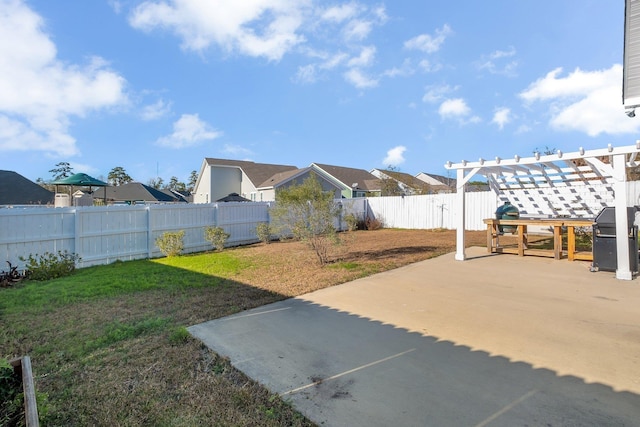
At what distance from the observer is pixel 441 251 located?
962cm

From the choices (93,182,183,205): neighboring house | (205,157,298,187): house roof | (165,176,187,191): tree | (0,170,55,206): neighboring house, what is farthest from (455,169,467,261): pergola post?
(165,176,187,191): tree

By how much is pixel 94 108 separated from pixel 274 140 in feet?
42.5

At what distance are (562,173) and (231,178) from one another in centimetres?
2422

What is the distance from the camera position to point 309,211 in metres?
7.70

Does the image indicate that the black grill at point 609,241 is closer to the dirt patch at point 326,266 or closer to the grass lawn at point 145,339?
the dirt patch at point 326,266

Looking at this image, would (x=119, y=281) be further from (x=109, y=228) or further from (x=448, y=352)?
(x=448, y=352)

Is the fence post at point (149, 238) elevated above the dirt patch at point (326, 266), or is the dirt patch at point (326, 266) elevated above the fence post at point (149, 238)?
the fence post at point (149, 238)

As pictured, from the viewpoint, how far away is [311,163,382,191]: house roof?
1212 inches

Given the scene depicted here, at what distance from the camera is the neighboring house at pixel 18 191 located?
19.9 m

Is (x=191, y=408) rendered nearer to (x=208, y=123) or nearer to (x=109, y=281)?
(x=109, y=281)

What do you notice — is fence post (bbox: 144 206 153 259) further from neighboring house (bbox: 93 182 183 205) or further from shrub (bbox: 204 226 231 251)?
neighboring house (bbox: 93 182 183 205)

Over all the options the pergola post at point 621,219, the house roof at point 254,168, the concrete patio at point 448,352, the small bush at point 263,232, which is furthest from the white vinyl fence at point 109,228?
the house roof at point 254,168

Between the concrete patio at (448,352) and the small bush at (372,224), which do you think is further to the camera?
the small bush at (372,224)

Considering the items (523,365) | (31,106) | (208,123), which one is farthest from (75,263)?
(208,123)
